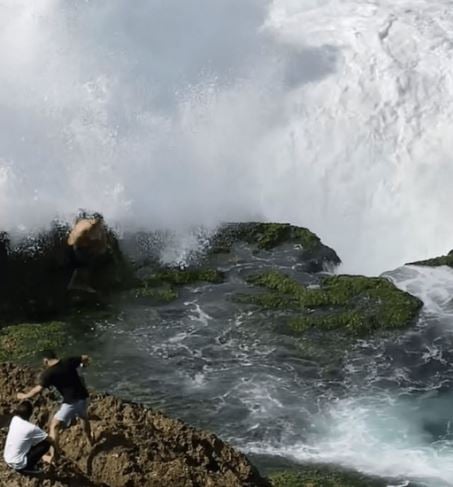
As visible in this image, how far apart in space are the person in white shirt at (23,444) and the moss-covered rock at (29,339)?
8.89 metres

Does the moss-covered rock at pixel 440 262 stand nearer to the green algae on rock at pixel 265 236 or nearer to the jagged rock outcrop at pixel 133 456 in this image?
the green algae on rock at pixel 265 236

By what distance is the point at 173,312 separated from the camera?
2342cm

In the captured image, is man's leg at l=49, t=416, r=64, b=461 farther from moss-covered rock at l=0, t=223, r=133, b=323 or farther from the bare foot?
moss-covered rock at l=0, t=223, r=133, b=323

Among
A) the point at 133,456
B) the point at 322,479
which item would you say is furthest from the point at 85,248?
the point at 133,456

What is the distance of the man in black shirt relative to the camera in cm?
1265

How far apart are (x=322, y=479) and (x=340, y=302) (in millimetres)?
8042

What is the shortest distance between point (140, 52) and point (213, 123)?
487cm

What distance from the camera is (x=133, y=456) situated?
1273cm

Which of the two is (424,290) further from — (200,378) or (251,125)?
(251,125)

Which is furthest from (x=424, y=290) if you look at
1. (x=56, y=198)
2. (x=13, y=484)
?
(x=13, y=484)

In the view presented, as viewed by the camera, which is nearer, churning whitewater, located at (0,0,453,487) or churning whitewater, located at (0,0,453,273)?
churning whitewater, located at (0,0,453,487)

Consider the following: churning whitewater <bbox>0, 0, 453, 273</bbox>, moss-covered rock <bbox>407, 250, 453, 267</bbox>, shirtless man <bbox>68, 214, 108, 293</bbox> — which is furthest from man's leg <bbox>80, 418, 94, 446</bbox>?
→ moss-covered rock <bbox>407, 250, 453, 267</bbox>

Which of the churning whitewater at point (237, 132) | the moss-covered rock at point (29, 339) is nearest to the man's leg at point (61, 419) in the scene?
the churning whitewater at point (237, 132)

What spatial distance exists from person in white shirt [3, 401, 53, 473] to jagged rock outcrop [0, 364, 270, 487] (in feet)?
0.68
